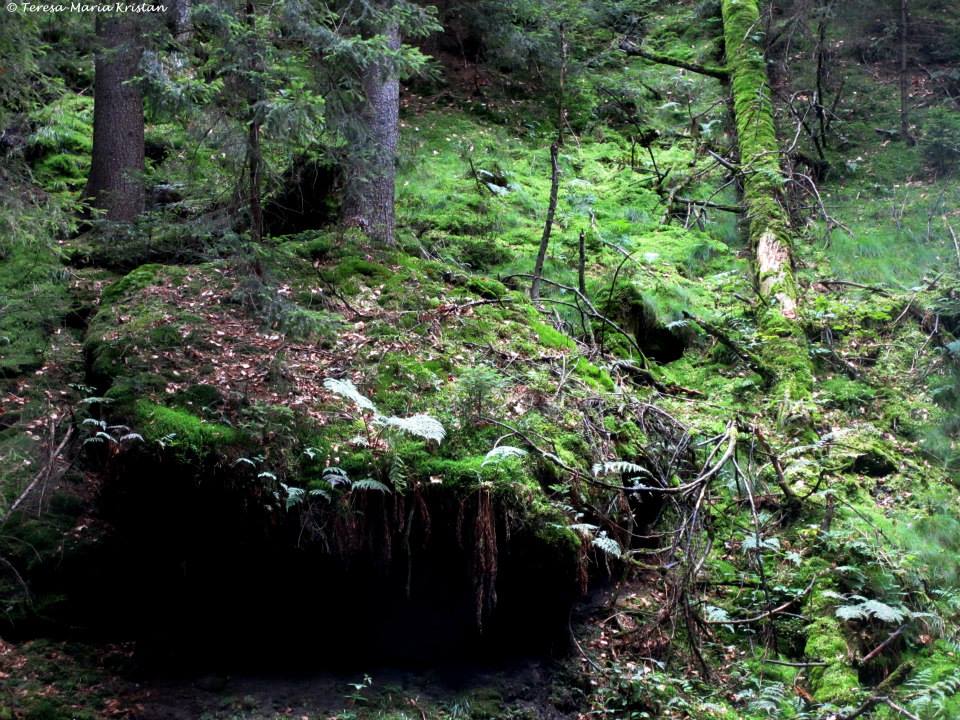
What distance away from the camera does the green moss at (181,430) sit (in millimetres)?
5805

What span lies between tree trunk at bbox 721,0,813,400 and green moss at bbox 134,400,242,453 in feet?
19.4

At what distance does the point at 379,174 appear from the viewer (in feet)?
25.7

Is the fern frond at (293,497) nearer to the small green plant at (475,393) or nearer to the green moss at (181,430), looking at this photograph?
the green moss at (181,430)

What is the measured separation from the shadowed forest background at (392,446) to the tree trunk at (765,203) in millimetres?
74

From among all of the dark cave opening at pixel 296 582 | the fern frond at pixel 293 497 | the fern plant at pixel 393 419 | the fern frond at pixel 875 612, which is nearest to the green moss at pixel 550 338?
the fern plant at pixel 393 419

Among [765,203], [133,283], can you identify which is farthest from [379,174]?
[765,203]

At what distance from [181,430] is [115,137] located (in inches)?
216

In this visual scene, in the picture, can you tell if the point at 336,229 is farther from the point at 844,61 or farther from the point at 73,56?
the point at 844,61

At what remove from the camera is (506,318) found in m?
8.29

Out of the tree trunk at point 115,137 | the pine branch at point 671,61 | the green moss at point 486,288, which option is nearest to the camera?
the green moss at point 486,288

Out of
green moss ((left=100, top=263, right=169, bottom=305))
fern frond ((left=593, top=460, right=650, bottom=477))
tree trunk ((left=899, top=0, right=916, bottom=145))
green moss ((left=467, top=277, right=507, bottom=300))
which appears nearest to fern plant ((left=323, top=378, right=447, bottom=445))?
fern frond ((left=593, top=460, right=650, bottom=477))

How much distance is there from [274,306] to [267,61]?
2051mm

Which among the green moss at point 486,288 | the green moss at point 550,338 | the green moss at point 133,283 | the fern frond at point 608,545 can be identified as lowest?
the fern frond at point 608,545

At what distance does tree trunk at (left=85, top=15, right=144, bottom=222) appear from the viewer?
31.1ft
